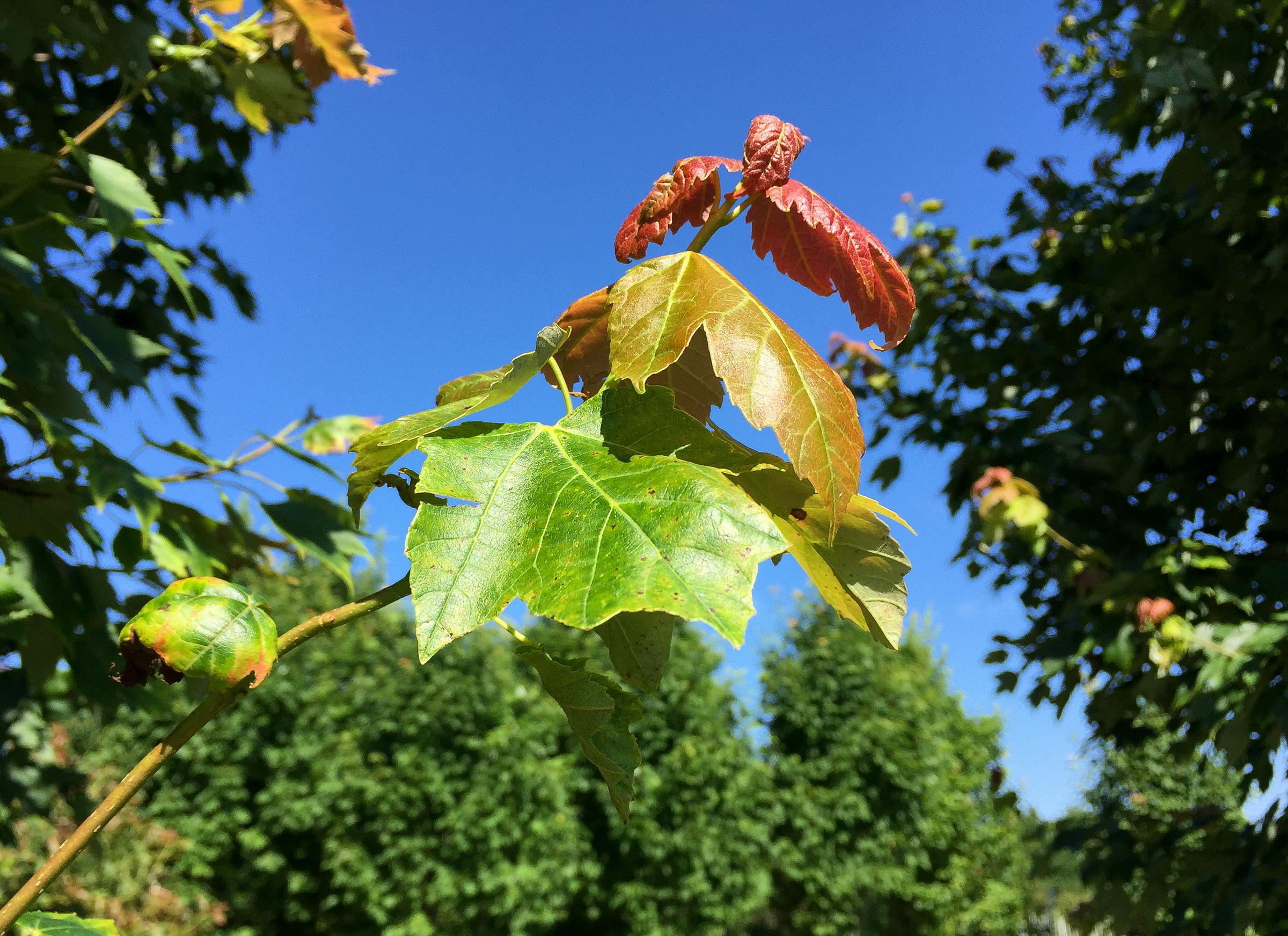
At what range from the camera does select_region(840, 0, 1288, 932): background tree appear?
2.40 metres

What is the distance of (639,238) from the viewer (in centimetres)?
50

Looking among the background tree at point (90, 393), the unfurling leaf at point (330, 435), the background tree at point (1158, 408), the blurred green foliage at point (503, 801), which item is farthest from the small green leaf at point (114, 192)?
the blurred green foliage at point (503, 801)

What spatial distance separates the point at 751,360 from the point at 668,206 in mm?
121

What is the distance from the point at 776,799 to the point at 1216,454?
28.4ft

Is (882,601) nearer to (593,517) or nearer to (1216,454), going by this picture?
(593,517)

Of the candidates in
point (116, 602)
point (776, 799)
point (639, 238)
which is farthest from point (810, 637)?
point (639, 238)

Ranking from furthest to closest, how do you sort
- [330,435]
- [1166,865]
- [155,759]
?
[1166,865], [330,435], [155,759]

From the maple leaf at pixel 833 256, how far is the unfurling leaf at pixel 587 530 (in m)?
0.17

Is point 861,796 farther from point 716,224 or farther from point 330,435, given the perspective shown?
point 716,224

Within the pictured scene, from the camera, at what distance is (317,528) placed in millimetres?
1834

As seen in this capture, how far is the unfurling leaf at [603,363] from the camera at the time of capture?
0.51 m

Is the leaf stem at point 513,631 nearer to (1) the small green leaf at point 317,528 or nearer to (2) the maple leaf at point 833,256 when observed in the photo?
(2) the maple leaf at point 833,256

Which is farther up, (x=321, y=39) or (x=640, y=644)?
(x=321, y=39)

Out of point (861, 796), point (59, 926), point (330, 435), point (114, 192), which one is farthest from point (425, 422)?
point (861, 796)
